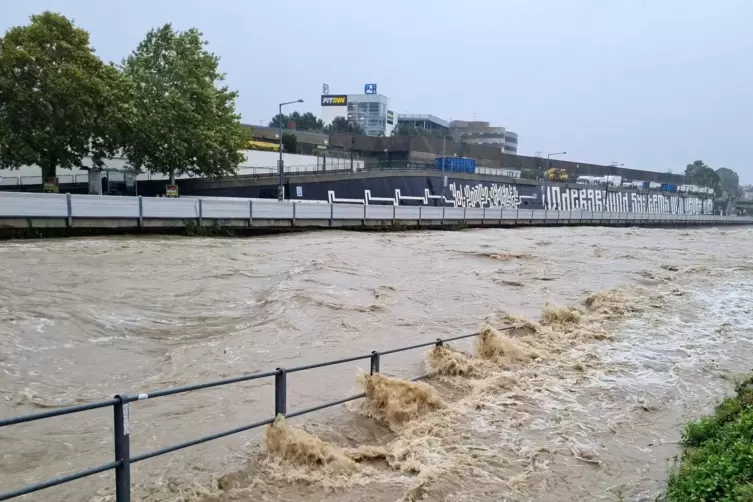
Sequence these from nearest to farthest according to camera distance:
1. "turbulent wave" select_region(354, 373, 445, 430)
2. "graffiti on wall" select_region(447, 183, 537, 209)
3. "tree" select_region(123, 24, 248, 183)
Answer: "turbulent wave" select_region(354, 373, 445, 430), "tree" select_region(123, 24, 248, 183), "graffiti on wall" select_region(447, 183, 537, 209)

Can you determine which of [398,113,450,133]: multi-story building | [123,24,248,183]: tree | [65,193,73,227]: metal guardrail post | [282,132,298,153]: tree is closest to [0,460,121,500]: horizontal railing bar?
[65,193,73,227]: metal guardrail post

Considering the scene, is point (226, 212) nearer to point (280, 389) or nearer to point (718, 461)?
point (280, 389)

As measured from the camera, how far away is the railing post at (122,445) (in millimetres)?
4383

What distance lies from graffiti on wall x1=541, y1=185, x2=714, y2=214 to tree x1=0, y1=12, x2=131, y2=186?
58.1 m

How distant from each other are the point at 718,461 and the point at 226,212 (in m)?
28.4

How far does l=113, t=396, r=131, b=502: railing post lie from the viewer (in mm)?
4383

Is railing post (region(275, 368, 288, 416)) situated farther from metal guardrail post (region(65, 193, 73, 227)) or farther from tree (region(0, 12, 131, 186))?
tree (region(0, 12, 131, 186))

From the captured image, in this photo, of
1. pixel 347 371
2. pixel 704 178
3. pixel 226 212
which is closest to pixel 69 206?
pixel 226 212

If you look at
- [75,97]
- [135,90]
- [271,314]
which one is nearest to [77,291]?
[271,314]

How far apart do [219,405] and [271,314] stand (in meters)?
6.01

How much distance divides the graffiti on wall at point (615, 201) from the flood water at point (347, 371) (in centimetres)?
5930

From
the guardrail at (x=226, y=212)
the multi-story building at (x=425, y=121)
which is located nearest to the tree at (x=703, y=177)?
the multi-story building at (x=425, y=121)

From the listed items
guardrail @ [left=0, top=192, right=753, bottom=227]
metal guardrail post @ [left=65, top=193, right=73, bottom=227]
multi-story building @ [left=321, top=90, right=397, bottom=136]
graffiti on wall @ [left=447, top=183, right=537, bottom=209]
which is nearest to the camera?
guardrail @ [left=0, top=192, right=753, bottom=227]

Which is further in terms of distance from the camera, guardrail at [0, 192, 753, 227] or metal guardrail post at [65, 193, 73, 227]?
metal guardrail post at [65, 193, 73, 227]
